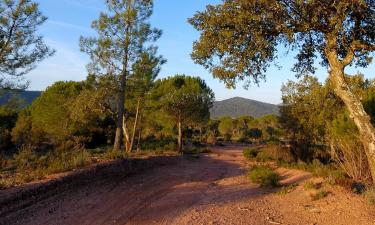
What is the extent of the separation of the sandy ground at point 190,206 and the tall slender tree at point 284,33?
5.43ft

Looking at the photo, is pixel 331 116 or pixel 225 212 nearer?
pixel 225 212

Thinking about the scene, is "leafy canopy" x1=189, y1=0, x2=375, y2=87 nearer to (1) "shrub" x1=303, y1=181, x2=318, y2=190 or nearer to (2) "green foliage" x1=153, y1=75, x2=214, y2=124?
(1) "shrub" x1=303, y1=181, x2=318, y2=190

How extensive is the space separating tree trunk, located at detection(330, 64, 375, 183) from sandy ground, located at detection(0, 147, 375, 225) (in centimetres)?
130

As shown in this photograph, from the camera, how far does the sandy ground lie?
9156 millimetres

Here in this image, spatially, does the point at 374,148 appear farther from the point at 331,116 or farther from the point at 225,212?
the point at 331,116

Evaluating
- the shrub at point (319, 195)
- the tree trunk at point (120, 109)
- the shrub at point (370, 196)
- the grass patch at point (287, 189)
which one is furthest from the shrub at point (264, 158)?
the shrub at point (370, 196)

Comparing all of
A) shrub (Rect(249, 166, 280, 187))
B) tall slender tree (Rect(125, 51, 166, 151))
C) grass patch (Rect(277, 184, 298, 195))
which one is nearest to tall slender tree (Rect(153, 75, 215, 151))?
tall slender tree (Rect(125, 51, 166, 151))

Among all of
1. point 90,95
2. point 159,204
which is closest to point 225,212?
point 159,204

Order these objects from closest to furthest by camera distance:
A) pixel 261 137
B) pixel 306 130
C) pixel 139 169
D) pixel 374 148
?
pixel 374 148 < pixel 139 169 < pixel 306 130 < pixel 261 137

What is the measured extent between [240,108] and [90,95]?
17627 centimetres

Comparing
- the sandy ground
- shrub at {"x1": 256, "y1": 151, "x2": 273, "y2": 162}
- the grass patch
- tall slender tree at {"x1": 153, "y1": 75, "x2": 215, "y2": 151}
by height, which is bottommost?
the sandy ground

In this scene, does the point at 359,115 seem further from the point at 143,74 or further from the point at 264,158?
the point at 143,74

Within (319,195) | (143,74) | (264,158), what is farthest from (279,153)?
(319,195)

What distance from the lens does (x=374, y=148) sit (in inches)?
371
